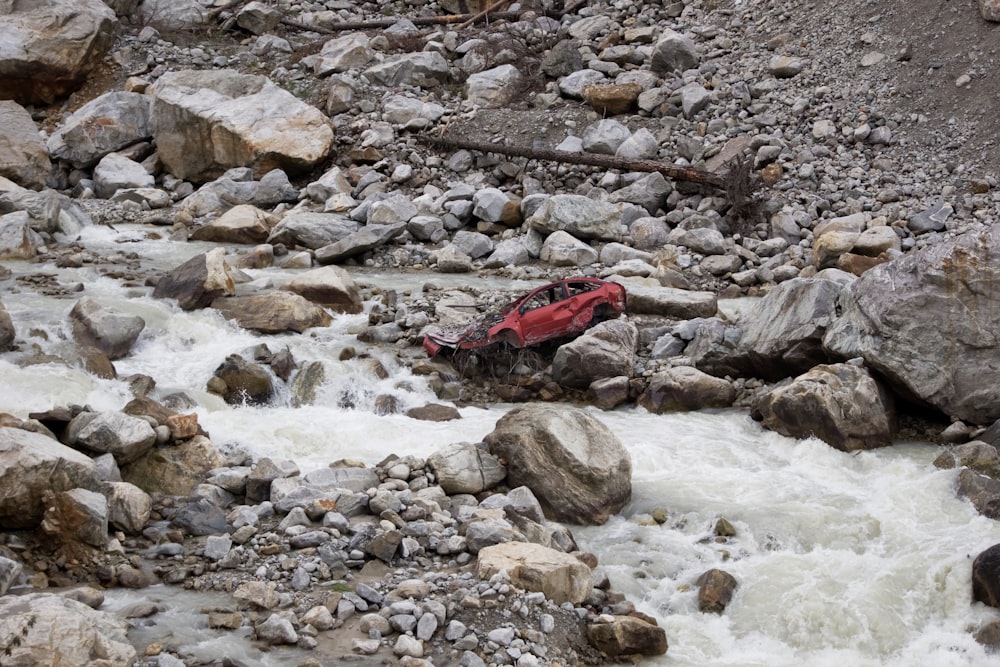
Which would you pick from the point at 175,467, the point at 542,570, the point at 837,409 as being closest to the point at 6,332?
the point at 175,467

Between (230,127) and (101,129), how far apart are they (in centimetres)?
382

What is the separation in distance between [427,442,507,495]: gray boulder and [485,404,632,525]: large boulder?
0.49ft

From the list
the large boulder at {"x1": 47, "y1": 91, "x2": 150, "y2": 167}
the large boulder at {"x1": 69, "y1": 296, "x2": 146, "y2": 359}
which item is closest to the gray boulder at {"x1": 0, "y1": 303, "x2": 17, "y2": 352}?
the large boulder at {"x1": 69, "y1": 296, "x2": 146, "y2": 359}

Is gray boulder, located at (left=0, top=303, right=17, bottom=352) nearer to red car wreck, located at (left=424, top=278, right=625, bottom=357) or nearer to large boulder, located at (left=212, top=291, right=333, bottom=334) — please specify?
large boulder, located at (left=212, top=291, right=333, bottom=334)

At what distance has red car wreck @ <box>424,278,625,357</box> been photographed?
12805 millimetres

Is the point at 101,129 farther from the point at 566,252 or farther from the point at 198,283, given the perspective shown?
the point at 566,252

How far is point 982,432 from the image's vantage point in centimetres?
1026

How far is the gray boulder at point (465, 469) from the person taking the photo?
9109mm

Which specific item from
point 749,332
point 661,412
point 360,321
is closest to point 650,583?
point 661,412

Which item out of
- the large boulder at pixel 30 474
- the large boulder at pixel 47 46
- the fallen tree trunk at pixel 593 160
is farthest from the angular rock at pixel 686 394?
the large boulder at pixel 47 46

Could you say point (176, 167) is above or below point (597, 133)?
below

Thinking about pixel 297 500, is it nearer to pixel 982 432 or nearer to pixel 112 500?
pixel 112 500

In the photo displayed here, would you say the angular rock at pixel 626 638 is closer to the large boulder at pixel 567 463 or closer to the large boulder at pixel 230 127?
the large boulder at pixel 567 463

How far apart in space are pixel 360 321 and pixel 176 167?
11366 mm
